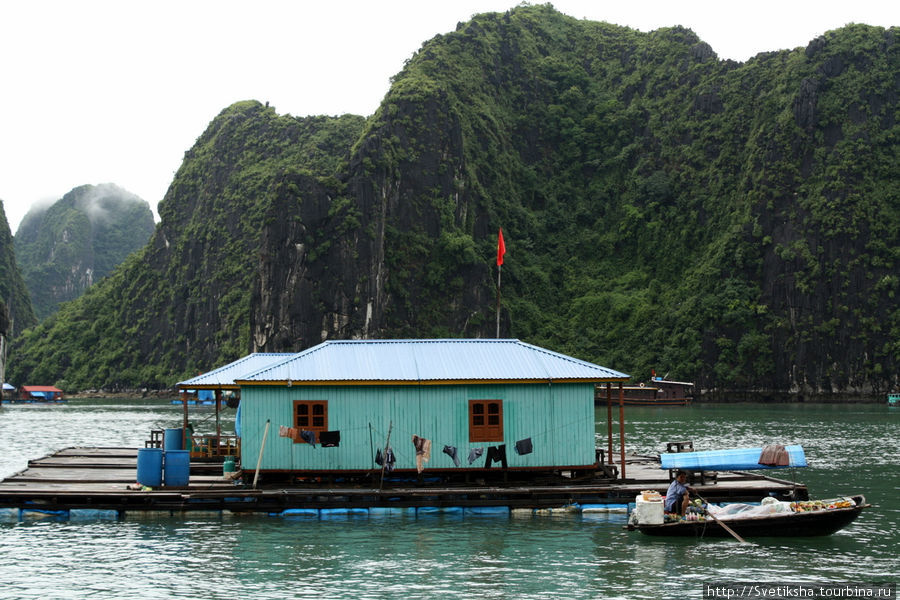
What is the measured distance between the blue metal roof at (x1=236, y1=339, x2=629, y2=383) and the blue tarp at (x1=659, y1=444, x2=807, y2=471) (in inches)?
107

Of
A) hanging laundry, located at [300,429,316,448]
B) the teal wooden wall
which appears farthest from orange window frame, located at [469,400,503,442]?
hanging laundry, located at [300,429,316,448]

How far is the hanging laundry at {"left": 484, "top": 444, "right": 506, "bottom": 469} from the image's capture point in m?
27.8

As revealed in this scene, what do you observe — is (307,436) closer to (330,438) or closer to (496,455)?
(330,438)

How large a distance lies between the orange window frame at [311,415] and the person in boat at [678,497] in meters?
9.57

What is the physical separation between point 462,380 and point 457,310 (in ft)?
353

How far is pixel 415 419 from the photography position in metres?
27.7

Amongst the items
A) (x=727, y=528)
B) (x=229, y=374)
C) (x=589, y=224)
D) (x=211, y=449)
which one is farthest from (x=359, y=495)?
(x=589, y=224)

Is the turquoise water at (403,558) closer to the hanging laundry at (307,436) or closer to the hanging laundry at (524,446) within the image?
the hanging laundry at (524,446)

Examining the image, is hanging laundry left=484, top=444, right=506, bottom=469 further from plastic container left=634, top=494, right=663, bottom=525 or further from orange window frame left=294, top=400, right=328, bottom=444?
plastic container left=634, top=494, right=663, bottom=525

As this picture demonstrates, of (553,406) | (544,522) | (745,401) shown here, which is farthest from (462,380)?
(745,401)

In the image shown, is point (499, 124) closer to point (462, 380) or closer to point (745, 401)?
point (745, 401)

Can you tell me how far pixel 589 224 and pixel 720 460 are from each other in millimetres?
140139

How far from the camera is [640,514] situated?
78.5ft

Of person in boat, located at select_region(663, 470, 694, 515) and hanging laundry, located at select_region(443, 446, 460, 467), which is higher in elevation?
hanging laundry, located at select_region(443, 446, 460, 467)
